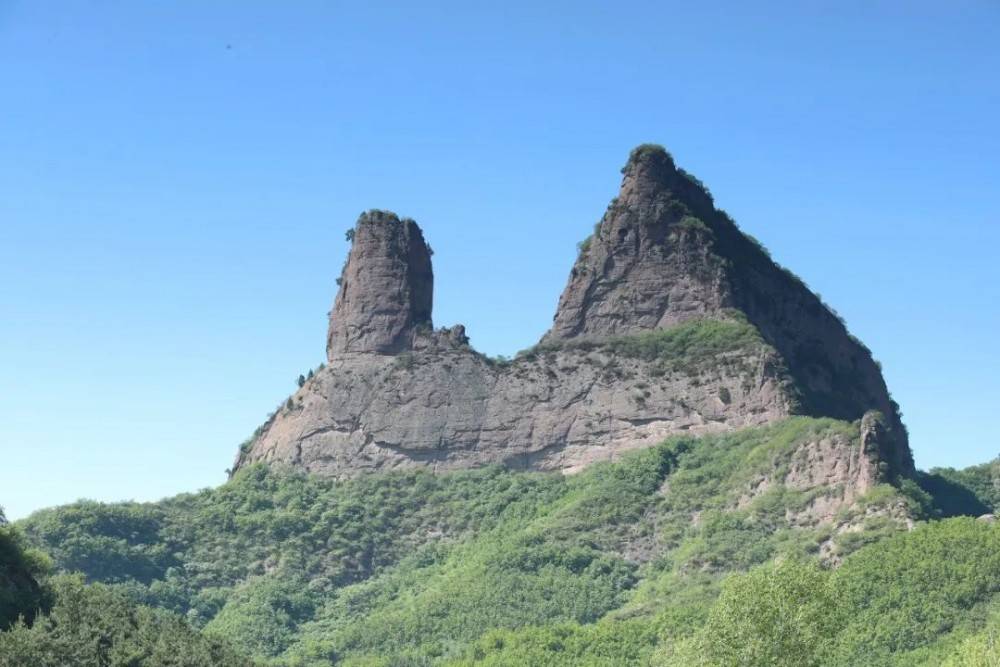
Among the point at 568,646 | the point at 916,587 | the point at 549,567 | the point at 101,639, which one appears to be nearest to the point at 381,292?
the point at 549,567

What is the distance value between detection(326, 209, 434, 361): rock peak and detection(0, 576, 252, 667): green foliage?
70861 millimetres

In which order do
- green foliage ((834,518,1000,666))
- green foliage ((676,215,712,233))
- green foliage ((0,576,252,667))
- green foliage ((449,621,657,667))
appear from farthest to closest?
green foliage ((676,215,712,233)), green foliage ((449,621,657,667)), green foliage ((834,518,1000,666)), green foliage ((0,576,252,667))

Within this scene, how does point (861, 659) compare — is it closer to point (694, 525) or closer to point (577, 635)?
point (577, 635)

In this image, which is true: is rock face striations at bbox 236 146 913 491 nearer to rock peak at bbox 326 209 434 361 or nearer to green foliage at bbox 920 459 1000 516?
rock peak at bbox 326 209 434 361

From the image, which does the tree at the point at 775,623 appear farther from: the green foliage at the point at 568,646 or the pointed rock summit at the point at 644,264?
the pointed rock summit at the point at 644,264

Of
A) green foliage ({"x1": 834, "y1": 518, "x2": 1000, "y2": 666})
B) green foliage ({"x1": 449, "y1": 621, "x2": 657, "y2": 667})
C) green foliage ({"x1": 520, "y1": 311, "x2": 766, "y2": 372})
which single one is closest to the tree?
green foliage ({"x1": 834, "y1": 518, "x2": 1000, "y2": 666})

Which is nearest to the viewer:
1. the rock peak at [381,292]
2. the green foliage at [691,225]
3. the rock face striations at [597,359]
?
the rock face striations at [597,359]

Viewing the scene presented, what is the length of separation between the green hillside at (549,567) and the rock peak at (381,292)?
10.9m

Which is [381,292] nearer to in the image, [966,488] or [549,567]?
[549,567]

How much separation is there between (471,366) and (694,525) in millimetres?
27683

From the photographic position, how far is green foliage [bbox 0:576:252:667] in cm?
6825

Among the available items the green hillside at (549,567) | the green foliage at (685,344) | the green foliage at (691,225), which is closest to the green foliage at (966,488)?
the green hillside at (549,567)

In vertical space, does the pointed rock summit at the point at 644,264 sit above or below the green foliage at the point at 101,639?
above

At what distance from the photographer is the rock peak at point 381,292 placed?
153500 mm
